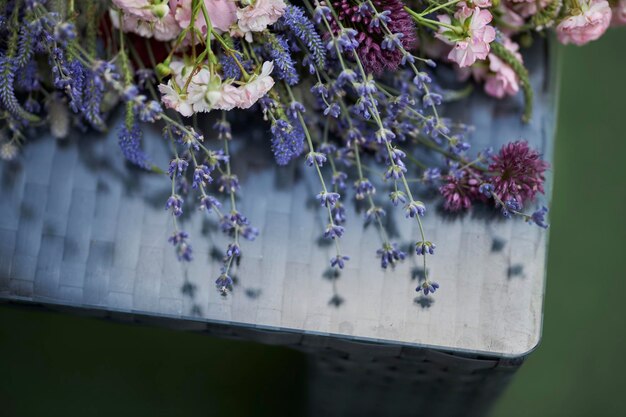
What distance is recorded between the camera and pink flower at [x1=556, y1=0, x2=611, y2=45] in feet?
2.22

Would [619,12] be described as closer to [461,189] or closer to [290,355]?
[461,189]

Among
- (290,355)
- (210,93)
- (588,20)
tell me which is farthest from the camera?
(290,355)

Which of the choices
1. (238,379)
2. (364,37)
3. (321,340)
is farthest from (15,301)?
(238,379)

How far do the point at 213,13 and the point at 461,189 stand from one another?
0.96 feet

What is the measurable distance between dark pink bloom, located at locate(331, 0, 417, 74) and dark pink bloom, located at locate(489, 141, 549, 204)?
0.47ft

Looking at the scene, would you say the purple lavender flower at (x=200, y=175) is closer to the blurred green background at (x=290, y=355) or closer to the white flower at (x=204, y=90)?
the white flower at (x=204, y=90)

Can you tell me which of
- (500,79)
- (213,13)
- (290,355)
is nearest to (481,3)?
(500,79)

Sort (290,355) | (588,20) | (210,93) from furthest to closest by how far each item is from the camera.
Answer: (290,355) < (588,20) < (210,93)

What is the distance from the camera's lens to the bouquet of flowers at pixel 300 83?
62 centimetres

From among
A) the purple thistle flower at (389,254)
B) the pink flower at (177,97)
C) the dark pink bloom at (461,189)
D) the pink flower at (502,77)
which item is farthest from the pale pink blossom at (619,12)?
the pink flower at (177,97)

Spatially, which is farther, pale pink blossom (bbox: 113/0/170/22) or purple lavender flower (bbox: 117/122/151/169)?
purple lavender flower (bbox: 117/122/151/169)

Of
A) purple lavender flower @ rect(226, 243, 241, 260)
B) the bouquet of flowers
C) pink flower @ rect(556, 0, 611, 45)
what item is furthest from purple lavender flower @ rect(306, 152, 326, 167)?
pink flower @ rect(556, 0, 611, 45)

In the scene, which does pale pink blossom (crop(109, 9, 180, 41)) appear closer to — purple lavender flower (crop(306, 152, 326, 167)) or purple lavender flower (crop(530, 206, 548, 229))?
purple lavender flower (crop(306, 152, 326, 167))

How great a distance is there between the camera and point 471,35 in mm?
616
